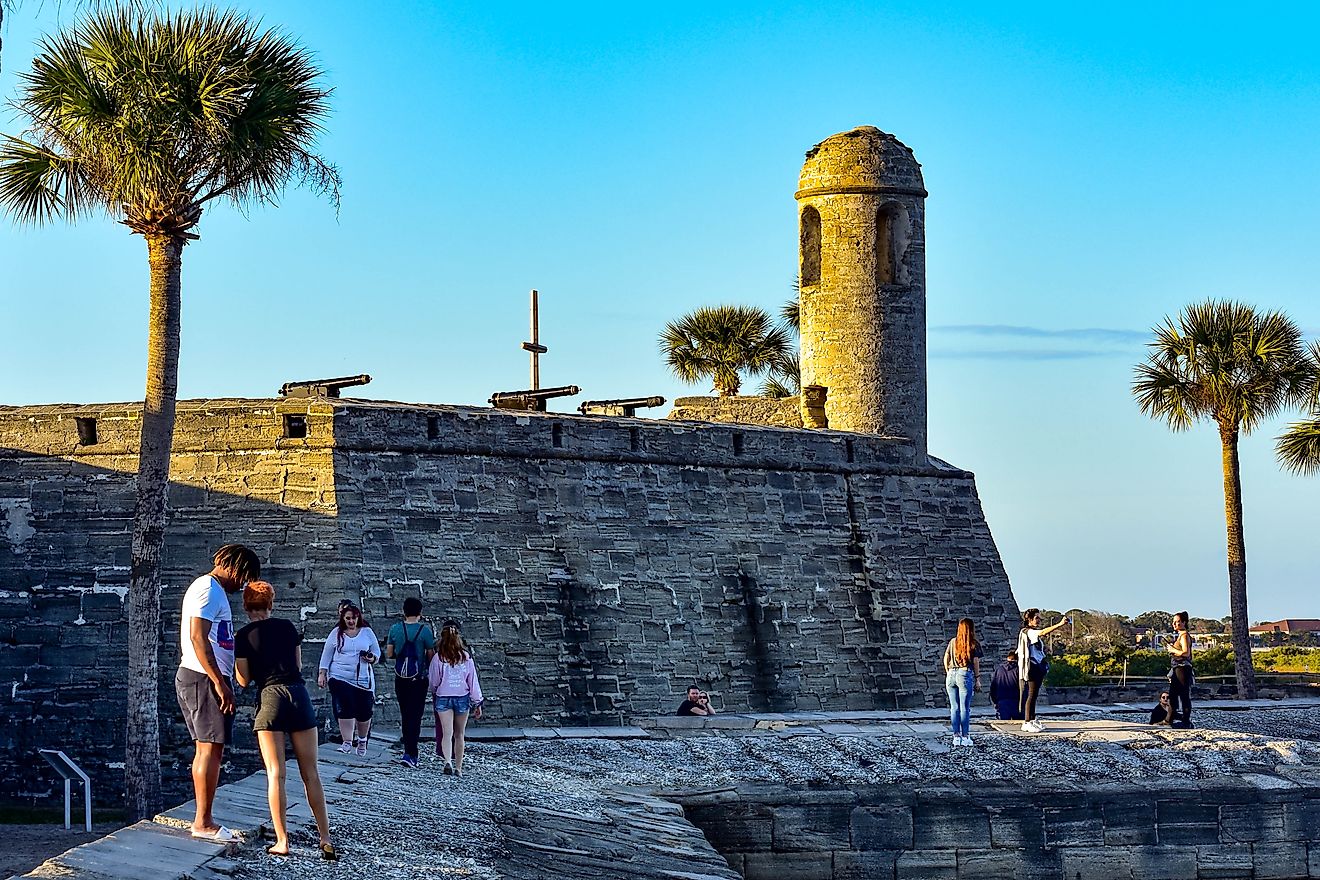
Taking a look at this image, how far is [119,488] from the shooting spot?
17484 mm

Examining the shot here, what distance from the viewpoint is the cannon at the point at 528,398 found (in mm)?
22047

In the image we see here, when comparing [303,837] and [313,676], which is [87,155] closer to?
[313,676]

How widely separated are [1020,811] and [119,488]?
9.16m

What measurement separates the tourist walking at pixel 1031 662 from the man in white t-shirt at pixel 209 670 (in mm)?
9295

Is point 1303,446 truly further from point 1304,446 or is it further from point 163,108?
point 163,108

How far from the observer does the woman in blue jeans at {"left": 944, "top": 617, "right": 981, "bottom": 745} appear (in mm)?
15250

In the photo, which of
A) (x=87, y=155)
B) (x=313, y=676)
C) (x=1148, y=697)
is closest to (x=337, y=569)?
(x=313, y=676)

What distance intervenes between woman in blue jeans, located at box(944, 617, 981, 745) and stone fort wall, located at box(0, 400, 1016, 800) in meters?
4.03

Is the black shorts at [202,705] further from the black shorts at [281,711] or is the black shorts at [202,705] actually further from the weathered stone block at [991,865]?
the weathered stone block at [991,865]

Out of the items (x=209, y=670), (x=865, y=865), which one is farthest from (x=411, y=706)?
(x=209, y=670)

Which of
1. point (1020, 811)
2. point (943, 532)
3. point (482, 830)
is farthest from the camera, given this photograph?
point (943, 532)

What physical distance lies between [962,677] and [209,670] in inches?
340

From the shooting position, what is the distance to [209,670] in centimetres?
825

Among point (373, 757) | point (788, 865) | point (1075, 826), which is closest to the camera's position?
point (373, 757)
